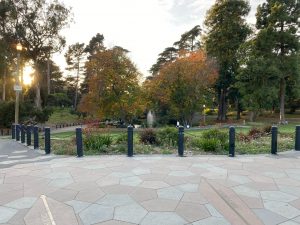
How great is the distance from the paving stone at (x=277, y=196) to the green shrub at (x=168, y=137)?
6057 mm

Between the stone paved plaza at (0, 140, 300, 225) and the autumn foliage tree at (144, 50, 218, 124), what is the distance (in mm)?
21884

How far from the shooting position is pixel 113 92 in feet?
89.3

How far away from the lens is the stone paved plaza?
3984 millimetres

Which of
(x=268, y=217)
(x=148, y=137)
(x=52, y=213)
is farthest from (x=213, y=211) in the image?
(x=148, y=137)

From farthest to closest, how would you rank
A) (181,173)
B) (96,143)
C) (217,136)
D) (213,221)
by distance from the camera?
(217,136) < (96,143) < (181,173) < (213,221)

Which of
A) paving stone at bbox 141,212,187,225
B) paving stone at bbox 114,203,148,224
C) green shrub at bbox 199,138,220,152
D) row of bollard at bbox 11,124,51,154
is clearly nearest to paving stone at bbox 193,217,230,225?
paving stone at bbox 141,212,187,225

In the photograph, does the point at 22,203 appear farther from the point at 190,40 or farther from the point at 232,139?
the point at 190,40

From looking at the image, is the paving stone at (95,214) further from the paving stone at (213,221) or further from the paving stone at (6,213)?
the paving stone at (213,221)

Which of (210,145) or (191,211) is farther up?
→ (210,145)

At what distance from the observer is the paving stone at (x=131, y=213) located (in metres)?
3.92

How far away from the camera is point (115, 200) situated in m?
4.66

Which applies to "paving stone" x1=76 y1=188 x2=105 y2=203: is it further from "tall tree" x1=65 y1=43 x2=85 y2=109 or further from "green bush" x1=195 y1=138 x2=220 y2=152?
"tall tree" x1=65 y1=43 x2=85 y2=109

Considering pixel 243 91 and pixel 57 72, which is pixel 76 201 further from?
pixel 57 72

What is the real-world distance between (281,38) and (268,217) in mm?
30580
